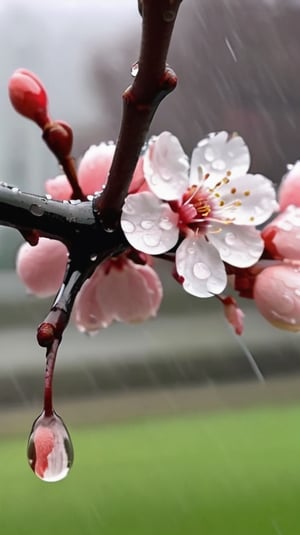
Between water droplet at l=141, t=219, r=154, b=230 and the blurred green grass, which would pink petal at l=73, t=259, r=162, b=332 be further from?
the blurred green grass

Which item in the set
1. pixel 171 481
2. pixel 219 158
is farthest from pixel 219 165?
pixel 171 481

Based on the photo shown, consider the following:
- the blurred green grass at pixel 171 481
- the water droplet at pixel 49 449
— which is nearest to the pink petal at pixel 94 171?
the water droplet at pixel 49 449

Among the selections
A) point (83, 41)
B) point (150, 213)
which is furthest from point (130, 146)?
point (83, 41)

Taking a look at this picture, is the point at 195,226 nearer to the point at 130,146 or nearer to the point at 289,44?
the point at 130,146

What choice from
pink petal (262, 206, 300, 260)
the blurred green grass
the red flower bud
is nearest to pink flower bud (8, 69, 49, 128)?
the red flower bud

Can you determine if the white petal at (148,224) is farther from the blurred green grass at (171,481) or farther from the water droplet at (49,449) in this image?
the blurred green grass at (171,481)

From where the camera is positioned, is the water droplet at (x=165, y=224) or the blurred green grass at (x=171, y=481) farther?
the blurred green grass at (x=171, y=481)

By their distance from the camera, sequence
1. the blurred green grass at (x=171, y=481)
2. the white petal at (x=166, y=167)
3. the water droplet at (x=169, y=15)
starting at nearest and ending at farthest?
the water droplet at (x=169, y=15) < the white petal at (x=166, y=167) < the blurred green grass at (x=171, y=481)
